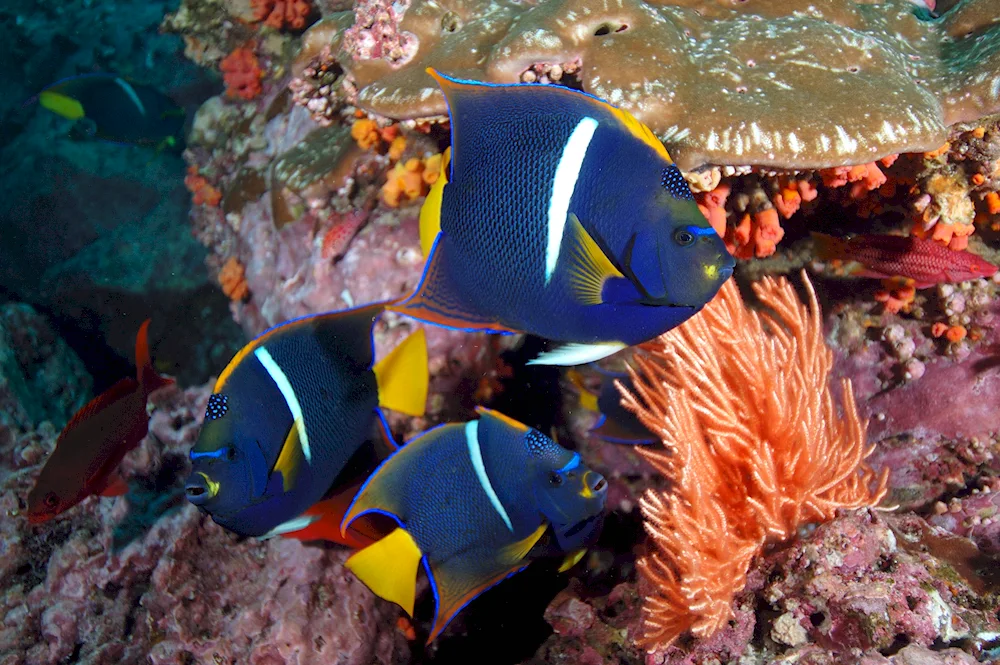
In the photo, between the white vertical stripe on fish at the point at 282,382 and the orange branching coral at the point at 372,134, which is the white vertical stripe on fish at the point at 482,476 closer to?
the white vertical stripe on fish at the point at 282,382

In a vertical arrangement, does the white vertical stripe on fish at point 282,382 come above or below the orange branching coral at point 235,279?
above

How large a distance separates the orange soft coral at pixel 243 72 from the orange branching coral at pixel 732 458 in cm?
637

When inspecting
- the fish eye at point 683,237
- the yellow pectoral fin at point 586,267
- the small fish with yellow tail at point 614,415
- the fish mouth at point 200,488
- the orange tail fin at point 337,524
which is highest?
the fish eye at point 683,237

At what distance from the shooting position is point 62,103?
720 cm

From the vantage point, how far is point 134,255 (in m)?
8.22

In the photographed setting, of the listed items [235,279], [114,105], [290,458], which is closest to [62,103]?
[114,105]

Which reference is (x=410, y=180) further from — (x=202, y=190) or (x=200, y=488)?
(x=202, y=190)

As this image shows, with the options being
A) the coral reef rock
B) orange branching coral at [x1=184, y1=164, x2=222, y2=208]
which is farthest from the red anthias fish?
orange branching coral at [x1=184, y1=164, x2=222, y2=208]

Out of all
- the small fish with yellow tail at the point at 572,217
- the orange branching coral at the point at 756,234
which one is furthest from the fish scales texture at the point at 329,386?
the orange branching coral at the point at 756,234

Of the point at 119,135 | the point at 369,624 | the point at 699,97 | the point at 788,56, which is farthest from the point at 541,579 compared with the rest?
the point at 119,135

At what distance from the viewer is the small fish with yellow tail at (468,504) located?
Result: 206cm

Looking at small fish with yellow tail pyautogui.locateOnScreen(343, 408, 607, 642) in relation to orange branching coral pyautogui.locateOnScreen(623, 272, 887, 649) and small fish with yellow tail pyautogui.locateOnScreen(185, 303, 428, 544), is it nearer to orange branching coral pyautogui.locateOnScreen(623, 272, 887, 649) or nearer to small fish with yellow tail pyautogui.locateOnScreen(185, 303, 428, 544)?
small fish with yellow tail pyautogui.locateOnScreen(185, 303, 428, 544)

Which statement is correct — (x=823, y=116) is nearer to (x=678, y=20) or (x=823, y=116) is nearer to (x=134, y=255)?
(x=678, y=20)

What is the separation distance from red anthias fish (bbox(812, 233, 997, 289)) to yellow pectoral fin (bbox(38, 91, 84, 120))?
28.1 ft
